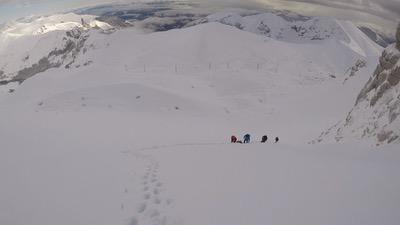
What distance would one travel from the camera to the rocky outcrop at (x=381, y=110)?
45.8 feet

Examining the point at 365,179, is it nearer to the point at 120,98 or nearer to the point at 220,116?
the point at 220,116

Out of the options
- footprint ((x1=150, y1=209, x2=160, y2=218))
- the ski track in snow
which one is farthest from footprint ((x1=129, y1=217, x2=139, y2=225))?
footprint ((x1=150, y1=209, x2=160, y2=218))

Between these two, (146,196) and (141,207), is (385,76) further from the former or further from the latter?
(141,207)

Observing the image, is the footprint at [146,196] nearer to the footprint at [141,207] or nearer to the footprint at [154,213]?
the footprint at [141,207]

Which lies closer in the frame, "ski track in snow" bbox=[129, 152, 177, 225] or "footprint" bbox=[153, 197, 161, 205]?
"ski track in snow" bbox=[129, 152, 177, 225]

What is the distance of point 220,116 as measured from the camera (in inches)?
1705

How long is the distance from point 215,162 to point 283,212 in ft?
16.7

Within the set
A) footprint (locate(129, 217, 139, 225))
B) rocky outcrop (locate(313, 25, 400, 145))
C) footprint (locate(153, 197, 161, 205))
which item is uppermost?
footprint (locate(129, 217, 139, 225))

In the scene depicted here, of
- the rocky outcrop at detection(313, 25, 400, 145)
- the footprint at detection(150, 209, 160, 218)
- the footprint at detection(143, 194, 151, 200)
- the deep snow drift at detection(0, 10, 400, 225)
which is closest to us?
the deep snow drift at detection(0, 10, 400, 225)

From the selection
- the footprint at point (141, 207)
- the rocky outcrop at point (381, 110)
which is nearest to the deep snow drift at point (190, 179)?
the footprint at point (141, 207)

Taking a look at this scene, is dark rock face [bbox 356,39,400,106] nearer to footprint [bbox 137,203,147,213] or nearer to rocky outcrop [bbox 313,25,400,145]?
rocky outcrop [bbox 313,25,400,145]

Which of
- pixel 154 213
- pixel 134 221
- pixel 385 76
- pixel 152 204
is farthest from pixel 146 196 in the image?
pixel 385 76

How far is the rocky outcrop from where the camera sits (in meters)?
14.0

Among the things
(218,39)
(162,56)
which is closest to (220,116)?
(162,56)
